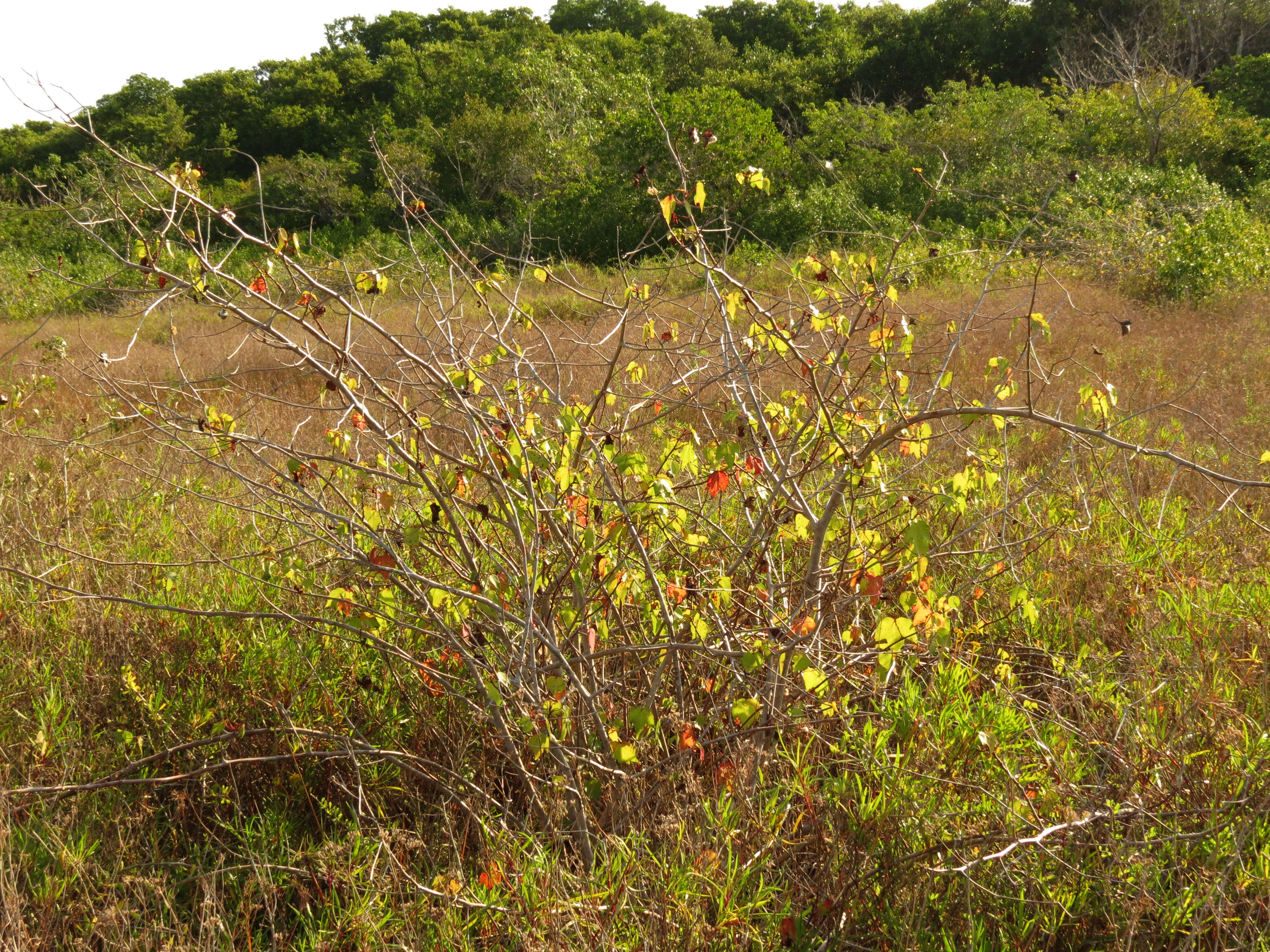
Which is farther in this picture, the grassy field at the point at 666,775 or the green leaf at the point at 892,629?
the grassy field at the point at 666,775

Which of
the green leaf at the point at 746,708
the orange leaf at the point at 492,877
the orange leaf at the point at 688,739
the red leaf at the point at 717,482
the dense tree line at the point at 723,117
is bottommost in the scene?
the orange leaf at the point at 492,877

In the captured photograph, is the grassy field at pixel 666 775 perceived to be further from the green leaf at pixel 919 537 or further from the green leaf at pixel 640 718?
the green leaf at pixel 919 537

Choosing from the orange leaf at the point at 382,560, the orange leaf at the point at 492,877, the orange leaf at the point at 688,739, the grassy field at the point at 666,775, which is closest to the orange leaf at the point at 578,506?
the grassy field at the point at 666,775

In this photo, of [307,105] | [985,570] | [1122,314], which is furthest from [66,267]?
[985,570]

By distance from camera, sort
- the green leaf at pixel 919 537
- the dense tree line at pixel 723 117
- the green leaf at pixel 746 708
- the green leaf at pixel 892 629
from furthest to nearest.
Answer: the dense tree line at pixel 723 117 < the green leaf at pixel 746 708 < the green leaf at pixel 892 629 < the green leaf at pixel 919 537

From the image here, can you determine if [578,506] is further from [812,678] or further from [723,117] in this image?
[723,117]

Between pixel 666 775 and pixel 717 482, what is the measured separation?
2.51 ft

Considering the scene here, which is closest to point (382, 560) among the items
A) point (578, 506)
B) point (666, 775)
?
point (578, 506)

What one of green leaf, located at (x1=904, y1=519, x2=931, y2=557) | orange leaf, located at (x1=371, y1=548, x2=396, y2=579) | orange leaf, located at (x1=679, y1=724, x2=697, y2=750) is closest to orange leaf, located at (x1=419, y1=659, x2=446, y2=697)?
orange leaf, located at (x1=371, y1=548, x2=396, y2=579)

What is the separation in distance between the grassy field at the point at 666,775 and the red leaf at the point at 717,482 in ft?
1.18

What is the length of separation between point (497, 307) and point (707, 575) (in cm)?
467

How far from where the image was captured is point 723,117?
50.6 ft

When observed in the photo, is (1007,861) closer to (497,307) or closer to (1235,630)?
(1235,630)

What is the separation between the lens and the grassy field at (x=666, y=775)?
5.59 ft
